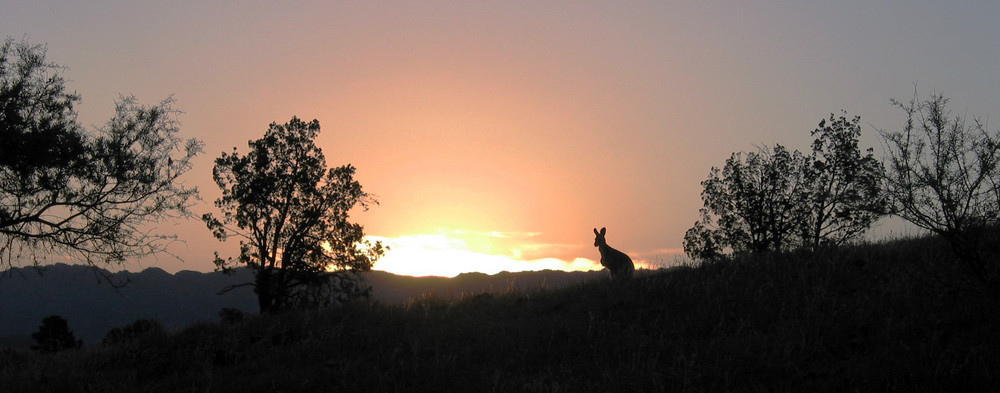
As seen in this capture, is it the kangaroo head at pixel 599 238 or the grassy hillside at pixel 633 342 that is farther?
the kangaroo head at pixel 599 238

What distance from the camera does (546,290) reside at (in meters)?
17.3

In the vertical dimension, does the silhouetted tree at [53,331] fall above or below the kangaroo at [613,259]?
below

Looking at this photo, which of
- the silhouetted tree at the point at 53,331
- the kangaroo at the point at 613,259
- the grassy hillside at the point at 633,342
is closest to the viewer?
the grassy hillside at the point at 633,342

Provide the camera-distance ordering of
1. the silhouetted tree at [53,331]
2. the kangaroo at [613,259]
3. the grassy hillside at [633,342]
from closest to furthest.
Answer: the grassy hillside at [633,342], the kangaroo at [613,259], the silhouetted tree at [53,331]

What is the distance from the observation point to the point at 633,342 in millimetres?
12250

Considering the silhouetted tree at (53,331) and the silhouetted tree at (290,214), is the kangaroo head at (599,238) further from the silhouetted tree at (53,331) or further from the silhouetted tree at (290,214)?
the silhouetted tree at (53,331)

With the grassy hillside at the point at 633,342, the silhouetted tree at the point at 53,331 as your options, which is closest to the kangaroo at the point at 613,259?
the grassy hillside at the point at 633,342

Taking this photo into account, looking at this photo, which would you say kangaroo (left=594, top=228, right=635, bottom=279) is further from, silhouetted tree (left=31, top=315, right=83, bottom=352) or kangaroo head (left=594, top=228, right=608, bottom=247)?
silhouetted tree (left=31, top=315, right=83, bottom=352)

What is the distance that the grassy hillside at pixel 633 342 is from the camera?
10102mm

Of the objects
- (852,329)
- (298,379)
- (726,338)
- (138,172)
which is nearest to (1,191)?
(138,172)

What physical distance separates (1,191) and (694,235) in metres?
30.4

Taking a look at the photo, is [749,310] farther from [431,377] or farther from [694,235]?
[694,235]

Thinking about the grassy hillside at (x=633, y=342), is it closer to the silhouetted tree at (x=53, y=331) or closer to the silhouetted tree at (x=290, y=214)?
the silhouetted tree at (x=290, y=214)

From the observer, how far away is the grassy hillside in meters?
10.1
